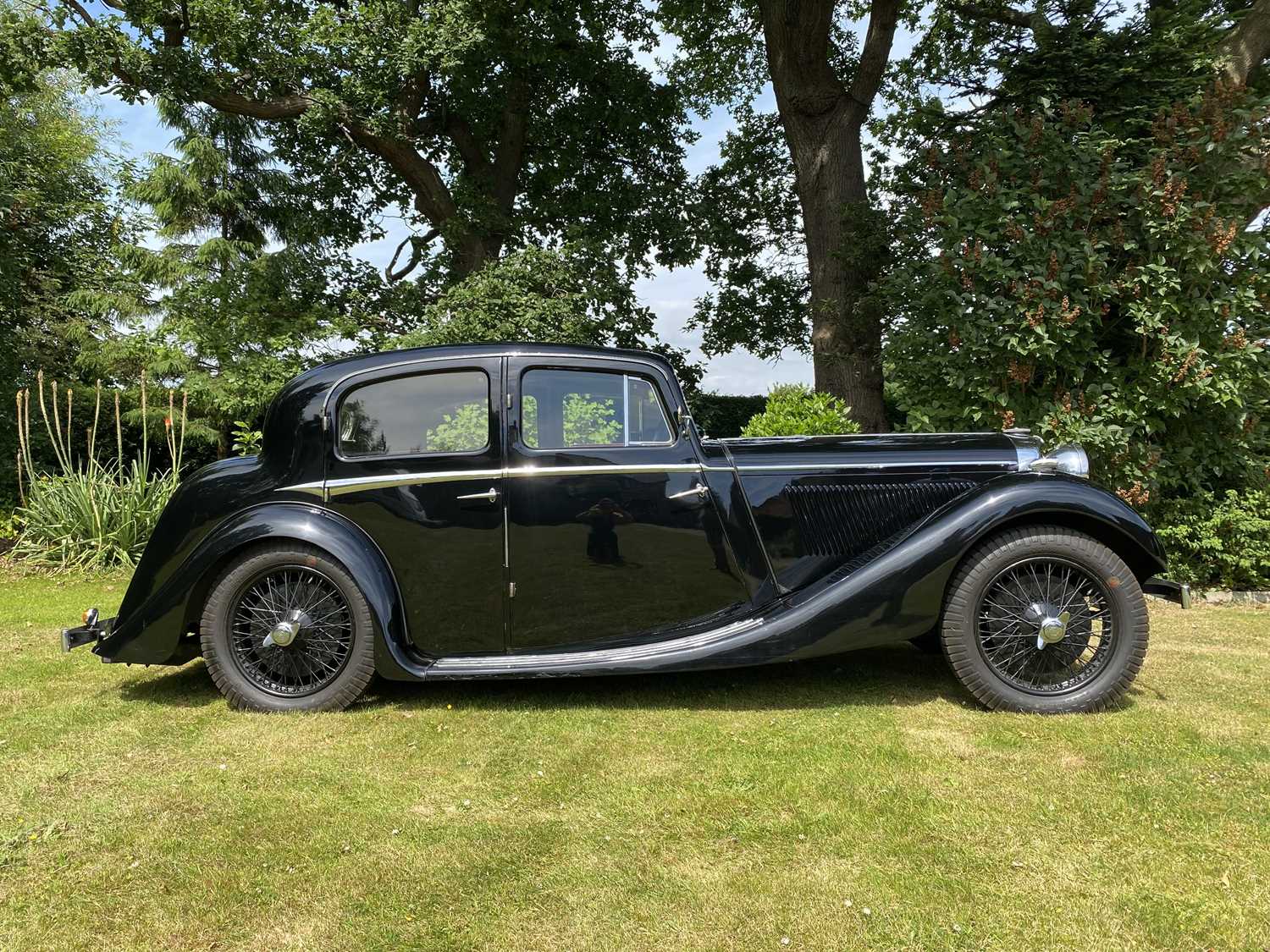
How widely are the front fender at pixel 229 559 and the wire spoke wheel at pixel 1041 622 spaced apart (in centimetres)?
272

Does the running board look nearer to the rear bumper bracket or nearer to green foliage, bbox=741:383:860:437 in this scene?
the rear bumper bracket

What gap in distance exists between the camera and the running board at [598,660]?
3590 millimetres

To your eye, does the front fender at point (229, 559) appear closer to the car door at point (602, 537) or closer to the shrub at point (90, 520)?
the car door at point (602, 537)

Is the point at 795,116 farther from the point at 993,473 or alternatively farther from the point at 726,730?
Answer: the point at 726,730

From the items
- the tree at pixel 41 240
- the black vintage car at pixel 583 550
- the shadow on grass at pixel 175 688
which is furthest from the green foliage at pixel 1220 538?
the tree at pixel 41 240

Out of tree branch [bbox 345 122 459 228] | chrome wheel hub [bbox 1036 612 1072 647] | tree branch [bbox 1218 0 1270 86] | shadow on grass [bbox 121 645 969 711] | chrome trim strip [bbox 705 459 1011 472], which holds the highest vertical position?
tree branch [bbox 345 122 459 228]

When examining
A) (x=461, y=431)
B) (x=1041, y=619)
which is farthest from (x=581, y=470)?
(x=1041, y=619)

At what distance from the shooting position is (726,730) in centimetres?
341

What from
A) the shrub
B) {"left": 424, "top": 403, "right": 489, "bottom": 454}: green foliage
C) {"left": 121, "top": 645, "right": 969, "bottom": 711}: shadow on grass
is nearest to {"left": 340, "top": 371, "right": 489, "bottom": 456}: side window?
{"left": 424, "top": 403, "right": 489, "bottom": 454}: green foliage

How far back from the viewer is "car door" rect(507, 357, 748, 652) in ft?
12.1

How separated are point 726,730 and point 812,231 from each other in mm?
7664

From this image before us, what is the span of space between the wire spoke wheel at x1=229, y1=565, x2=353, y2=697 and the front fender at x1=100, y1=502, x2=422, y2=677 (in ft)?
0.56

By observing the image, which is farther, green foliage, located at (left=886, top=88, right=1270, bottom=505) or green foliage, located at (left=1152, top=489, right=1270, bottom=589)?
green foliage, located at (left=1152, top=489, right=1270, bottom=589)

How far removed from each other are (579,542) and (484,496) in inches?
19.7
